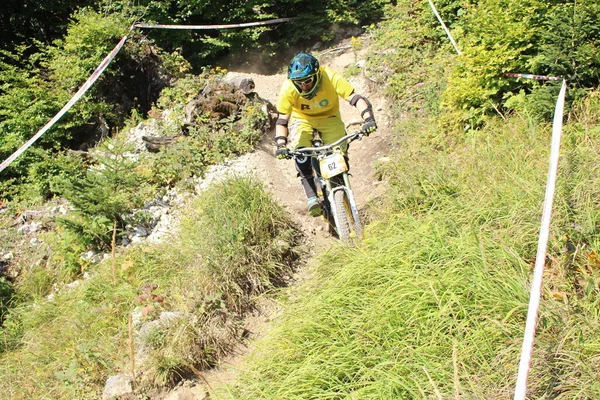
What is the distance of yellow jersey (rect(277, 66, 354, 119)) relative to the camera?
5.28 m

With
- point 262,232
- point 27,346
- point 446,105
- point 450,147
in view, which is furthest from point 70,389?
point 446,105

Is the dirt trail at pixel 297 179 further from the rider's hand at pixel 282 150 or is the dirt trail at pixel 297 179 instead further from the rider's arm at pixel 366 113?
the rider's arm at pixel 366 113

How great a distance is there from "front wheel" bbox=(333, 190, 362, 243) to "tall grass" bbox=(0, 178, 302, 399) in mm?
817

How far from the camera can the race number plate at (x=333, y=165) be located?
4.75 metres

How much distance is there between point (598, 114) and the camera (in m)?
4.53

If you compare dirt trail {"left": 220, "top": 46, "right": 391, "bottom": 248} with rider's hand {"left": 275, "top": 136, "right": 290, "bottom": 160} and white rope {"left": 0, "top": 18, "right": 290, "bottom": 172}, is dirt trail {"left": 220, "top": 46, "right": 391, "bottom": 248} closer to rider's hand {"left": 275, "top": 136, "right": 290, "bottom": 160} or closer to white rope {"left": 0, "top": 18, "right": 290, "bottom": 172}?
rider's hand {"left": 275, "top": 136, "right": 290, "bottom": 160}

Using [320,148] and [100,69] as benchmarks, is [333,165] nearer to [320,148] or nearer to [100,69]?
[320,148]

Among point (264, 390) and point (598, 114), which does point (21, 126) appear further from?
point (598, 114)

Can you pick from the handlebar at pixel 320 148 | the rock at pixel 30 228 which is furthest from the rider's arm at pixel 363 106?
the rock at pixel 30 228

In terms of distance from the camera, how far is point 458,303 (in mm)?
3008

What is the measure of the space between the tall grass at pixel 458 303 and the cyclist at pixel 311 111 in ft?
4.01

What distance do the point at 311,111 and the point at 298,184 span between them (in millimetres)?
2310

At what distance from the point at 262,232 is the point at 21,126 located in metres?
6.63

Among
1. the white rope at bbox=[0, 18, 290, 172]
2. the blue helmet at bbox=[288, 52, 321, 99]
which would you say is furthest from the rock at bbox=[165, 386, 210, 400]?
the white rope at bbox=[0, 18, 290, 172]
